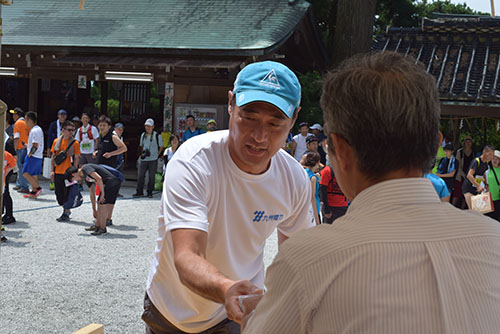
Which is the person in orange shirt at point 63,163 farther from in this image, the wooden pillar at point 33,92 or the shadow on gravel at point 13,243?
the wooden pillar at point 33,92

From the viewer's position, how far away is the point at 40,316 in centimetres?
505

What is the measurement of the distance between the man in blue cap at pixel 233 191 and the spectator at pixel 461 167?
35.2 feet

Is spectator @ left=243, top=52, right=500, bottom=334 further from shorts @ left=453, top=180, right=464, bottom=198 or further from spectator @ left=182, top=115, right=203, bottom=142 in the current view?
spectator @ left=182, top=115, right=203, bottom=142

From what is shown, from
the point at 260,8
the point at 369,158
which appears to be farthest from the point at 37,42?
the point at 369,158

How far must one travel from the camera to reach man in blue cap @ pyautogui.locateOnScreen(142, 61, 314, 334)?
201 centimetres

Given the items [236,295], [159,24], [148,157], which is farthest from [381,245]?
[159,24]

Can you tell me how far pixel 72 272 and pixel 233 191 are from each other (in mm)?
4870

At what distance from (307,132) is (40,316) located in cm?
906

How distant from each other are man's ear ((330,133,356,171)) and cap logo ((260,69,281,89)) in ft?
2.75

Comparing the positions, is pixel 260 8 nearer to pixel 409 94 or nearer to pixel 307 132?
pixel 307 132

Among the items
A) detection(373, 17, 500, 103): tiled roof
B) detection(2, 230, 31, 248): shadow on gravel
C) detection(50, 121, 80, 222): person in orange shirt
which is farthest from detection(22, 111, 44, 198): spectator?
detection(373, 17, 500, 103): tiled roof

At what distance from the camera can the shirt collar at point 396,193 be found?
1.12 m

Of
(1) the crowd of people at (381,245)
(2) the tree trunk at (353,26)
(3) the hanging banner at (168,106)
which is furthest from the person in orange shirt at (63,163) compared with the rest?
(2) the tree trunk at (353,26)

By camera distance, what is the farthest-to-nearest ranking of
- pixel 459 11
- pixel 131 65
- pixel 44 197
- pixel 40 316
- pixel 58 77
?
pixel 459 11 → pixel 58 77 → pixel 131 65 → pixel 44 197 → pixel 40 316
